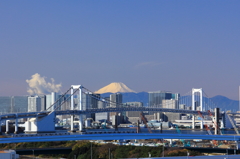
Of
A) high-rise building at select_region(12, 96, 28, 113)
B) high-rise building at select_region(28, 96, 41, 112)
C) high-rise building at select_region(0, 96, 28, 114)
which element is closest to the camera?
high-rise building at select_region(28, 96, 41, 112)

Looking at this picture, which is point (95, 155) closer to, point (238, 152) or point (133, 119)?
point (238, 152)

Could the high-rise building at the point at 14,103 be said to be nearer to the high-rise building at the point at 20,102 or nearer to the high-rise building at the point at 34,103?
the high-rise building at the point at 20,102

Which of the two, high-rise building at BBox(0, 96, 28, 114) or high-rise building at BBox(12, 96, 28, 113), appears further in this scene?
high-rise building at BBox(12, 96, 28, 113)

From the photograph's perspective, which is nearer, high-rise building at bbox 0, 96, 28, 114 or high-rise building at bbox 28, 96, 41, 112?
high-rise building at bbox 28, 96, 41, 112

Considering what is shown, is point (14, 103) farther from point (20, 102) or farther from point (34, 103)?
point (34, 103)

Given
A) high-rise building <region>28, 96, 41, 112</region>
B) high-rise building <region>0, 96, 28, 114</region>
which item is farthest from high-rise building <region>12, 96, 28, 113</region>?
high-rise building <region>28, 96, 41, 112</region>

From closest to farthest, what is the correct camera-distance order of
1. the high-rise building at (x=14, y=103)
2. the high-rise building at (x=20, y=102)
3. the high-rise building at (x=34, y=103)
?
1. the high-rise building at (x=34, y=103)
2. the high-rise building at (x=14, y=103)
3. the high-rise building at (x=20, y=102)

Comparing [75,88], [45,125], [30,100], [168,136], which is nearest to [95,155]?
[168,136]

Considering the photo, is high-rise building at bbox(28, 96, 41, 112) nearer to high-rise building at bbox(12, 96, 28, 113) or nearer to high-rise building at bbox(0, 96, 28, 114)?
high-rise building at bbox(0, 96, 28, 114)

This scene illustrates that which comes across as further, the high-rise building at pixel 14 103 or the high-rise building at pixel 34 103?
the high-rise building at pixel 14 103

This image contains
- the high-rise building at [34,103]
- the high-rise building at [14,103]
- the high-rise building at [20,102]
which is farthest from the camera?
the high-rise building at [20,102]

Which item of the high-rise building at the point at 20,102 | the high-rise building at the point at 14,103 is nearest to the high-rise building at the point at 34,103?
the high-rise building at the point at 14,103

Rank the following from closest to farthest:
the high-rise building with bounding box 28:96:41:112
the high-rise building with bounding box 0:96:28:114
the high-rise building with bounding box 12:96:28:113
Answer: the high-rise building with bounding box 28:96:41:112 < the high-rise building with bounding box 0:96:28:114 < the high-rise building with bounding box 12:96:28:113
